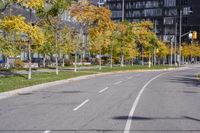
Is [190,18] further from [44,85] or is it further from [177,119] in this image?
[177,119]

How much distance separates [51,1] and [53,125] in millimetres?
27043

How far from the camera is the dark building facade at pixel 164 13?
142 meters

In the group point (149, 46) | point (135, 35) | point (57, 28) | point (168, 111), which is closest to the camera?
point (168, 111)

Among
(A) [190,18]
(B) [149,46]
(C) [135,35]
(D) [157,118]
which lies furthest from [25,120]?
(A) [190,18]

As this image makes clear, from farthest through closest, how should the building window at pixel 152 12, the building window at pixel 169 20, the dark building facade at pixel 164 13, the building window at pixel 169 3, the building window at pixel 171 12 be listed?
1. the building window at pixel 152 12
2. the building window at pixel 169 20
3. the building window at pixel 169 3
4. the building window at pixel 171 12
5. the dark building facade at pixel 164 13

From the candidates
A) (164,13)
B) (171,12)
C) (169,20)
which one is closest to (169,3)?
(171,12)

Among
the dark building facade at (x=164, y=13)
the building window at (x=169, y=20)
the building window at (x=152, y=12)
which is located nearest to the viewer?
the dark building facade at (x=164, y=13)

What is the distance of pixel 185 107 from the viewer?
54.7 feet

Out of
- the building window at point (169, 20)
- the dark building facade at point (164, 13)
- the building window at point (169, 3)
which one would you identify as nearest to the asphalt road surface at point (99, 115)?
the dark building facade at point (164, 13)

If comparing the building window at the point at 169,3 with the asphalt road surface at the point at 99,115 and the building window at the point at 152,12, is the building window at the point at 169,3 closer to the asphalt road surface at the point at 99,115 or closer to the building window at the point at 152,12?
the building window at the point at 152,12

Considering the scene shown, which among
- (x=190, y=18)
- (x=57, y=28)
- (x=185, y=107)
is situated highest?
(x=190, y=18)

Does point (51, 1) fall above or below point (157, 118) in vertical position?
above

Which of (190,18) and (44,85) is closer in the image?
(44,85)

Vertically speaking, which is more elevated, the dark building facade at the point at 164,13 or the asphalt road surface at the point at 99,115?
the dark building facade at the point at 164,13
